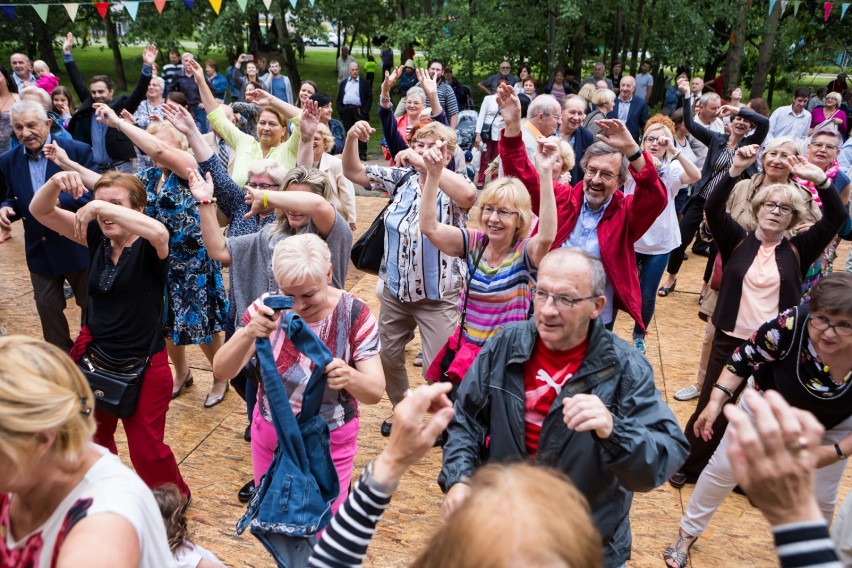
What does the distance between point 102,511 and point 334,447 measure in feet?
5.07

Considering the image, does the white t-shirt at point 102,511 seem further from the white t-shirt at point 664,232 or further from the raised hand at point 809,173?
the white t-shirt at point 664,232

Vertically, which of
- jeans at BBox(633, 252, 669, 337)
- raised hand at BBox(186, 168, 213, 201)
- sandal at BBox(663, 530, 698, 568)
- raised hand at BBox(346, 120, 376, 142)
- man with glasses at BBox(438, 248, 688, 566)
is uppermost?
raised hand at BBox(346, 120, 376, 142)

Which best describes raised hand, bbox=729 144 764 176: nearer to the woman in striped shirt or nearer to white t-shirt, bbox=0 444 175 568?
the woman in striped shirt

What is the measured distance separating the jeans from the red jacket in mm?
1782

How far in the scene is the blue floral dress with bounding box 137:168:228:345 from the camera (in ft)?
16.0

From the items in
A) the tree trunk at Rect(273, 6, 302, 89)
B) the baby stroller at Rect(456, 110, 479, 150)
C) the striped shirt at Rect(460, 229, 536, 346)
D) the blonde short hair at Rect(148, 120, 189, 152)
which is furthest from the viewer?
the tree trunk at Rect(273, 6, 302, 89)

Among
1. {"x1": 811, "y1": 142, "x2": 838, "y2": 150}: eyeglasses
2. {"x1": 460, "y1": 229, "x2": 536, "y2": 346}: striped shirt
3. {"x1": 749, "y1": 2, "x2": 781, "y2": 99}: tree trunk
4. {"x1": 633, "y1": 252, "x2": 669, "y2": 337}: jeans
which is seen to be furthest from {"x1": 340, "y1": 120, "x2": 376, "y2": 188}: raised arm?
{"x1": 749, "y1": 2, "x2": 781, "y2": 99}: tree trunk

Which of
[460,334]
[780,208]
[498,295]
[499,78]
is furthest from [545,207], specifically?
[499,78]

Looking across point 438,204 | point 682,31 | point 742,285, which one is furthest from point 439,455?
point 682,31

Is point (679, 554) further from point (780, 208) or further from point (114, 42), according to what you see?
point (114, 42)

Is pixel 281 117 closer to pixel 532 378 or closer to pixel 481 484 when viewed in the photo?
pixel 532 378

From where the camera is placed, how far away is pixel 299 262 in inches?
122

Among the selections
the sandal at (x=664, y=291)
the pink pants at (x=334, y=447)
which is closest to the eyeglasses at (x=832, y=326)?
the pink pants at (x=334, y=447)

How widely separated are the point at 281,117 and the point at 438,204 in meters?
1.94
